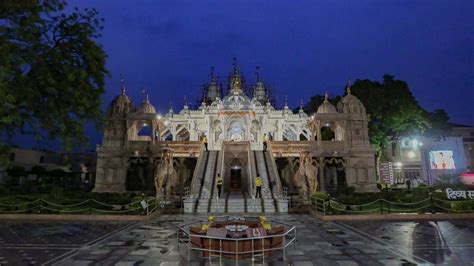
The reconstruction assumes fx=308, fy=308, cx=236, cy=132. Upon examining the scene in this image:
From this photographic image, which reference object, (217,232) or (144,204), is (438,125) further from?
(217,232)

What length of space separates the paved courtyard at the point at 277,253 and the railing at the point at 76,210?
164cm

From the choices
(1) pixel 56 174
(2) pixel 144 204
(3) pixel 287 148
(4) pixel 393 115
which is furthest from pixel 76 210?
(4) pixel 393 115

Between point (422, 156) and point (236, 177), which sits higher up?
point (422, 156)

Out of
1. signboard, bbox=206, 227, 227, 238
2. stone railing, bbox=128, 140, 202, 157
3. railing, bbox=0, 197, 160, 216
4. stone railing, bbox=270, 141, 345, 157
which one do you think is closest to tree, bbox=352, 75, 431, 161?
stone railing, bbox=270, 141, 345, 157

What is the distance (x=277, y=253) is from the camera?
927 cm

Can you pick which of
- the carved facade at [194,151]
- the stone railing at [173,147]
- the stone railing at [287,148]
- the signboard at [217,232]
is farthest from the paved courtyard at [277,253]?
the stone railing at [173,147]

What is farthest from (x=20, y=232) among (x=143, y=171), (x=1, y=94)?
(x=143, y=171)

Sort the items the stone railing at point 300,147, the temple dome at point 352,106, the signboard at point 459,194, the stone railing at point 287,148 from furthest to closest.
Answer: the temple dome at point 352,106
the stone railing at point 300,147
the stone railing at point 287,148
the signboard at point 459,194

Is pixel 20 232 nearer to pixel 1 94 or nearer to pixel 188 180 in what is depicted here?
pixel 1 94

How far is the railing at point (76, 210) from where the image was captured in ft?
56.1

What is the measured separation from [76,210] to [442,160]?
127 feet

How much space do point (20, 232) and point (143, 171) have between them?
875 inches

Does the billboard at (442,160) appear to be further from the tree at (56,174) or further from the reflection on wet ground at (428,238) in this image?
the tree at (56,174)

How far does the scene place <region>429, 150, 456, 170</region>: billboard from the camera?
119 ft
